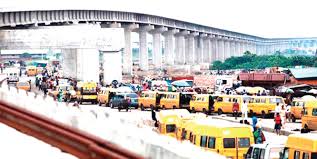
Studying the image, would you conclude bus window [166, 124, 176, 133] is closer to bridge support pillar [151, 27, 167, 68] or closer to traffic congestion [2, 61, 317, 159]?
traffic congestion [2, 61, 317, 159]

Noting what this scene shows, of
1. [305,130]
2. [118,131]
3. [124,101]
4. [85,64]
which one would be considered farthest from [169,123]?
[85,64]

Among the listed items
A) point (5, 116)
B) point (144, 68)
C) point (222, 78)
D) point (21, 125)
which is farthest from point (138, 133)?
point (144, 68)

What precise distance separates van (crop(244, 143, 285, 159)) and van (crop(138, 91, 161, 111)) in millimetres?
22679

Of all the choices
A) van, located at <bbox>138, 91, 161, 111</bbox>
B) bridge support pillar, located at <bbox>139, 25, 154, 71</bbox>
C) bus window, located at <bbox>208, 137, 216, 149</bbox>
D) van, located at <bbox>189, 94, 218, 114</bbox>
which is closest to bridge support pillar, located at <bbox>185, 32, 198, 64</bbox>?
bridge support pillar, located at <bbox>139, 25, 154, 71</bbox>

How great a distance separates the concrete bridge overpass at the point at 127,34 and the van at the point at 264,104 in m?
28.7

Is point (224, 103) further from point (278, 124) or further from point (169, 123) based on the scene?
point (169, 123)

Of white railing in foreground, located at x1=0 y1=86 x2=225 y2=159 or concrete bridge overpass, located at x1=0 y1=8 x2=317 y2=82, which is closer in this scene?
white railing in foreground, located at x1=0 y1=86 x2=225 y2=159

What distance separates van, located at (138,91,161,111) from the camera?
37.7 meters

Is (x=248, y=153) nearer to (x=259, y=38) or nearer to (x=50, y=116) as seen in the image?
(x=50, y=116)

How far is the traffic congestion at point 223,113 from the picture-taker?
49.4 feet

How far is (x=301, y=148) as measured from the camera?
13812 mm

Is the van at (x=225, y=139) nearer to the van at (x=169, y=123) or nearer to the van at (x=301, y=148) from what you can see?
the van at (x=301, y=148)

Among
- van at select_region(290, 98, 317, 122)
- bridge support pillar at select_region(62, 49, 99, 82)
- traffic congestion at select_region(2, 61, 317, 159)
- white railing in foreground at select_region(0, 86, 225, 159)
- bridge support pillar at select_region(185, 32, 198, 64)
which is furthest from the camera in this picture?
bridge support pillar at select_region(185, 32, 198, 64)

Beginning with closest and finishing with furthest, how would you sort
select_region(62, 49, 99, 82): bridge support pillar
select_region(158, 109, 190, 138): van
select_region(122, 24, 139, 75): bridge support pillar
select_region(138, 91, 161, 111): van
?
select_region(158, 109, 190, 138): van
select_region(138, 91, 161, 111): van
select_region(62, 49, 99, 82): bridge support pillar
select_region(122, 24, 139, 75): bridge support pillar
